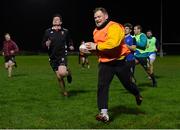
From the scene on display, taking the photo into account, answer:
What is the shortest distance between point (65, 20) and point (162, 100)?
50743 millimetres

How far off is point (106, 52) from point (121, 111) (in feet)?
6.47

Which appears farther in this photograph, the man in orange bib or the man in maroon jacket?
the man in maroon jacket

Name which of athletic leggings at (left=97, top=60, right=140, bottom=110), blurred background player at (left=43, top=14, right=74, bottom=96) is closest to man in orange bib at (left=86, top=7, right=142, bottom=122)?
athletic leggings at (left=97, top=60, right=140, bottom=110)

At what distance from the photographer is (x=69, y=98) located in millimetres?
13703

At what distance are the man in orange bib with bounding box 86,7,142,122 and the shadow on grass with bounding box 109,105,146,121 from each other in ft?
2.12

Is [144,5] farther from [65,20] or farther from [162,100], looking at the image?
[162,100]

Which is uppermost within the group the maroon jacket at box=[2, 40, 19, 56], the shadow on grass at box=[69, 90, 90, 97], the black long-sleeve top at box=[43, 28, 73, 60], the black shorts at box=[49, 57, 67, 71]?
the black long-sleeve top at box=[43, 28, 73, 60]

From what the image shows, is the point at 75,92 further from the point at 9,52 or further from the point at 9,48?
the point at 9,48

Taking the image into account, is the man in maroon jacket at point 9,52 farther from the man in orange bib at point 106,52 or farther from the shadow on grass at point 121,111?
the man in orange bib at point 106,52

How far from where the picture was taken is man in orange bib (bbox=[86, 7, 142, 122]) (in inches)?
375

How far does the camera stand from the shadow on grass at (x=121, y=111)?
1081cm

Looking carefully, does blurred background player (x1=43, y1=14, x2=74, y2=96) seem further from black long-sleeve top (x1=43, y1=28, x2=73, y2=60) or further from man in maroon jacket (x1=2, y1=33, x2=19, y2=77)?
man in maroon jacket (x1=2, y1=33, x2=19, y2=77)

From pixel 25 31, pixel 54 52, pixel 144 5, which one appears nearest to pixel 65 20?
pixel 25 31

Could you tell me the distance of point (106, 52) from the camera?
9.75 m
